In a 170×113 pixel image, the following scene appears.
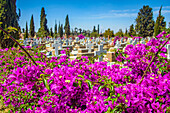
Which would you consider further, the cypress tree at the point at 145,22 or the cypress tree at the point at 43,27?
the cypress tree at the point at 43,27

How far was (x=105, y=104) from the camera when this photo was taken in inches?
59.2

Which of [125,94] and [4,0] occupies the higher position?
[4,0]

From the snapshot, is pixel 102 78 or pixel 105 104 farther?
pixel 102 78

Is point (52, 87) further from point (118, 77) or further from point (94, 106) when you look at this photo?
point (118, 77)

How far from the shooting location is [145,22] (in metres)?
33.6

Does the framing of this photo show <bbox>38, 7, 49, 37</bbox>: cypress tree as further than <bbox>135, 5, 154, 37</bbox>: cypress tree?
Yes

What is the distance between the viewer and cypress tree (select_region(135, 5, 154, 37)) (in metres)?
33.2

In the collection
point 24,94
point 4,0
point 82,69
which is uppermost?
point 4,0

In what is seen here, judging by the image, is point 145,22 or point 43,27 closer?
point 145,22

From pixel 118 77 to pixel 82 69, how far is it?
50cm

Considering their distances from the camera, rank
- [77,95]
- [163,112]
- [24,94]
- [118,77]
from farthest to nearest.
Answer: [24,94]
[118,77]
[77,95]
[163,112]

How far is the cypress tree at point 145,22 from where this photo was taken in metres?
33.2

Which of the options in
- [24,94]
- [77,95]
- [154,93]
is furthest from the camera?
[24,94]

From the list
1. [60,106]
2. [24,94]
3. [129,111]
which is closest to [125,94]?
[129,111]
